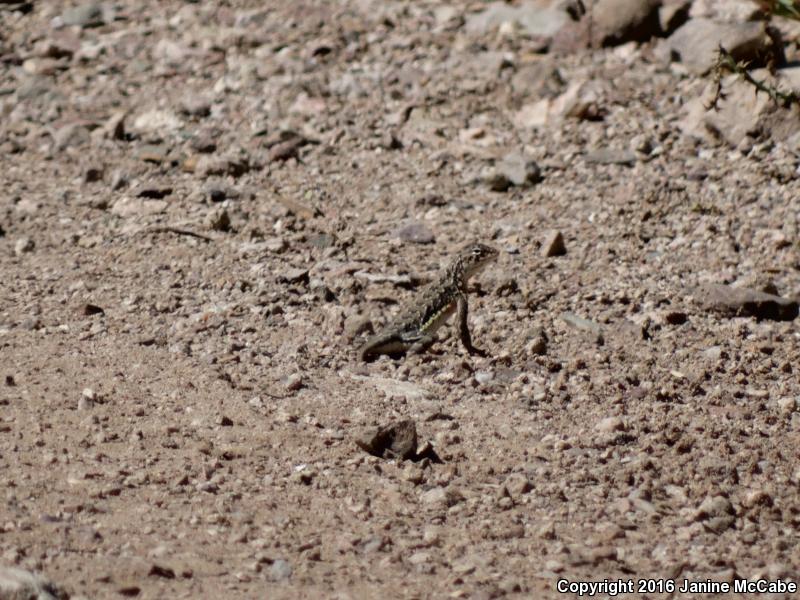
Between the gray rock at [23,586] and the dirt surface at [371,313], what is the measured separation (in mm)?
131

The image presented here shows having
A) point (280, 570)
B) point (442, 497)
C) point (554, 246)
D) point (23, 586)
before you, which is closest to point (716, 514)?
A: point (442, 497)

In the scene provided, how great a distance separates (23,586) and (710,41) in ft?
26.3

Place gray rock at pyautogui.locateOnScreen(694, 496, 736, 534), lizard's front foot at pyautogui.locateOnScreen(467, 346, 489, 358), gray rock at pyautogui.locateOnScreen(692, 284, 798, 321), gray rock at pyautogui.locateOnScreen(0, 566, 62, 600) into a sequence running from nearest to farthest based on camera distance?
gray rock at pyautogui.locateOnScreen(0, 566, 62, 600) < gray rock at pyautogui.locateOnScreen(694, 496, 736, 534) < lizard's front foot at pyautogui.locateOnScreen(467, 346, 489, 358) < gray rock at pyautogui.locateOnScreen(692, 284, 798, 321)

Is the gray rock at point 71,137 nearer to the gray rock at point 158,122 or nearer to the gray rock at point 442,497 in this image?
the gray rock at point 158,122

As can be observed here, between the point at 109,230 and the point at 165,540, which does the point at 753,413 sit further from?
the point at 109,230

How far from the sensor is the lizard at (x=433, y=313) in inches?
288

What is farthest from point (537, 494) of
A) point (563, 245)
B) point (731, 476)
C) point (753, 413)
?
point (563, 245)

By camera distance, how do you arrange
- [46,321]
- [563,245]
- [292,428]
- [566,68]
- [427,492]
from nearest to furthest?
[427,492]
[292,428]
[46,321]
[563,245]
[566,68]

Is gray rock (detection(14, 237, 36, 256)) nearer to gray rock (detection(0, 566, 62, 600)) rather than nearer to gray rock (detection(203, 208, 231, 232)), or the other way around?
gray rock (detection(203, 208, 231, 232))

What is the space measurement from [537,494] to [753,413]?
5.14 feet

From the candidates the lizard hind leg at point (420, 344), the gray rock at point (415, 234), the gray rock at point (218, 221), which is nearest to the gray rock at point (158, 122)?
the gray rock at point (218, 221)

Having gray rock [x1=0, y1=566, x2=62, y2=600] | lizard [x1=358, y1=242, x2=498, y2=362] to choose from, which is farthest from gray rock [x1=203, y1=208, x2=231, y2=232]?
gray rock [x1=0, y1=566, x2=62, y2=600]

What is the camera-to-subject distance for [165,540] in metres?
5.27

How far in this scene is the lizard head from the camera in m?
8.02
